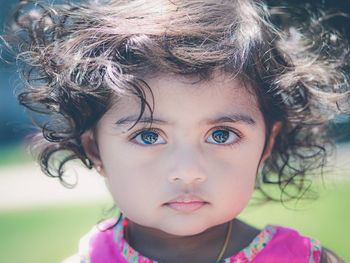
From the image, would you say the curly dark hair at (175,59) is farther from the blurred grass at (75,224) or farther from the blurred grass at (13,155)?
the blurred grass at (13,155)

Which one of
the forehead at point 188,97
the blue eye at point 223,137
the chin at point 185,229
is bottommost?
the chin at point 185,229

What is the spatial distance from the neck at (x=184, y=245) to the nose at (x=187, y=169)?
1.15 ft

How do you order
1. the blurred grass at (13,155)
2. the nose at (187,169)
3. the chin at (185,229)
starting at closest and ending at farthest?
the nose at (187,169)
the chin at (185,229)
the blurred grass at (13,155)

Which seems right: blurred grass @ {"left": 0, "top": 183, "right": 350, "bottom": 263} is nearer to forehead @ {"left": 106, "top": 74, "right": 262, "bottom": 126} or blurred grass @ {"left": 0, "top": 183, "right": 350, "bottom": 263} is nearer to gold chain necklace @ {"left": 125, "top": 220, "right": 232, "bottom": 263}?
gold chain necklace @ {"left": 125, "top": 220, "right": 232, "bottom": 263}

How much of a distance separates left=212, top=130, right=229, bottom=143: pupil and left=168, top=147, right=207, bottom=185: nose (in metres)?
0.10

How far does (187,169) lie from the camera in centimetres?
181

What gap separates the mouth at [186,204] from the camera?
1857 mm

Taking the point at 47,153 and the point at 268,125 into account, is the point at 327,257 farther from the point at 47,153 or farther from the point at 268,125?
the point at 47,153

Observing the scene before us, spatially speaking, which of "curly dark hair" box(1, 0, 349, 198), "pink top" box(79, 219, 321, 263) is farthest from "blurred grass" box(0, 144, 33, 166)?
"pink top" box(79, 219, 321, 263)

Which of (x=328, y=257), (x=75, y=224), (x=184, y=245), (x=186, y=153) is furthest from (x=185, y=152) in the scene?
(x=75, y=224)

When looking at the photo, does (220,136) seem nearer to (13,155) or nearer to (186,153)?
(186,153)

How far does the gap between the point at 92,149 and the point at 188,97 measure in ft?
1.57

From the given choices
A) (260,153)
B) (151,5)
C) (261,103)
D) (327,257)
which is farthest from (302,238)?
(151,5)

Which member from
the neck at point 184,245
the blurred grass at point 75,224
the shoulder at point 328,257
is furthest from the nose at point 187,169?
the blurred grass at point 75,224
